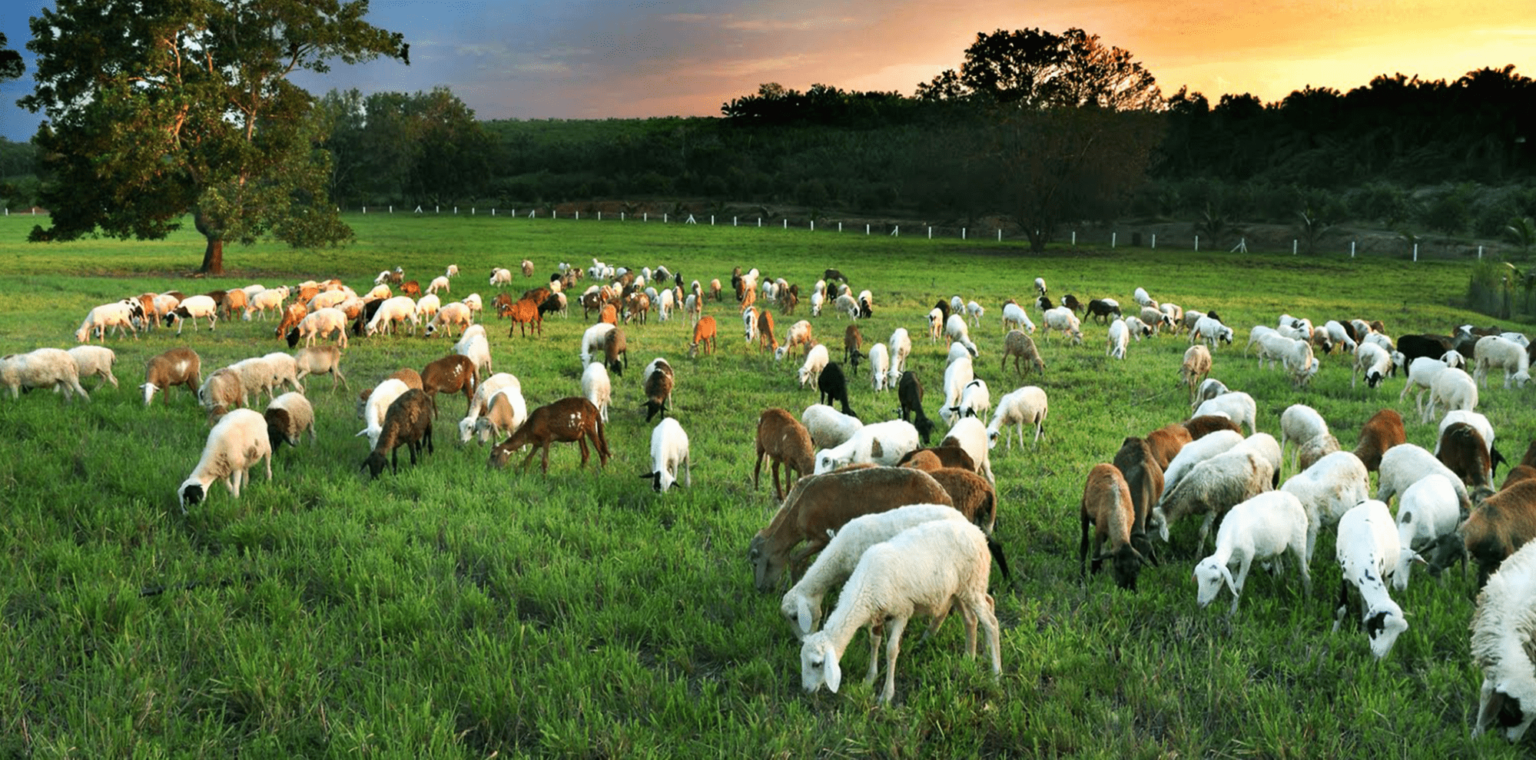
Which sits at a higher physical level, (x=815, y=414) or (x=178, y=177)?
(x=178, y=177)

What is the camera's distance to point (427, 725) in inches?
193

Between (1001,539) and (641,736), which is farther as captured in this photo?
(1001,539)

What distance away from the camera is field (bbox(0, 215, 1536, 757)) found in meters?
4.97

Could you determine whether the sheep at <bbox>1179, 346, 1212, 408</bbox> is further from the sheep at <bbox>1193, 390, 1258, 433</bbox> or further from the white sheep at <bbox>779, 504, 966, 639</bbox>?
the white sheep at <bbox>779, 504, 966, 639</bbox>

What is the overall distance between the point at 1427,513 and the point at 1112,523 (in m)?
2.47

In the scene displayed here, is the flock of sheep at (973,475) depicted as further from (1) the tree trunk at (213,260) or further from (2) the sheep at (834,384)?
(1) the tree trunk at (213,260)

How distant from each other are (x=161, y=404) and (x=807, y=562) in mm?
10772

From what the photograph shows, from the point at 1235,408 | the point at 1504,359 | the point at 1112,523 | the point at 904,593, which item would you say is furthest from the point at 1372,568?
the point at 1504,359

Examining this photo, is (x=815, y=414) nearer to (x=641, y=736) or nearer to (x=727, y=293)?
(x=641, y=736)

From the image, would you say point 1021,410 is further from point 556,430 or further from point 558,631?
point 558,631

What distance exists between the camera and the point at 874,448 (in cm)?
959

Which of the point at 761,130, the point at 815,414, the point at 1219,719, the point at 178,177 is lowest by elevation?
the point at 1219,719

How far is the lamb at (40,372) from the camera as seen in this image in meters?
12.6

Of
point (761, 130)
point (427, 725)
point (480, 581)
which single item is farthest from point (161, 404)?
point (761, 130)
